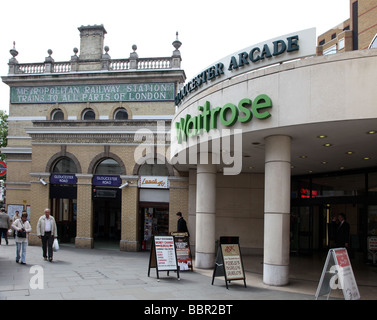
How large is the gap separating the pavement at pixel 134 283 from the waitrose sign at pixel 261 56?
591 cm

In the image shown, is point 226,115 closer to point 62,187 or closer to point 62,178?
point 62,178

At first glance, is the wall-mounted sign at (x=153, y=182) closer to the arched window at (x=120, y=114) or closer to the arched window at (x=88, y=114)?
the arched window at (x=120, y=114)

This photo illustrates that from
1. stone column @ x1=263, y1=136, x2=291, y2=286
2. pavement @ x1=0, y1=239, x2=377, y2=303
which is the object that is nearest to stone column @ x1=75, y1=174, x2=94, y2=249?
pavement @ x1=0, y1=239, x2=377, y2=303

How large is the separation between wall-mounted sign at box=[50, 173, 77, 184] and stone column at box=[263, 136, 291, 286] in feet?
41.7

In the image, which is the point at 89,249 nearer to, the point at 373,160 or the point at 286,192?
the point at 286,192

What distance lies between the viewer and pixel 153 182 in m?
19.5

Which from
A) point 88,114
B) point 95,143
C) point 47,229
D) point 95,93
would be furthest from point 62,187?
point 47,229

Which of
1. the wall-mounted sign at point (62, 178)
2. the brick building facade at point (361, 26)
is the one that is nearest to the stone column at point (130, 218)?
the wall-mounted sign at point (62, 178)

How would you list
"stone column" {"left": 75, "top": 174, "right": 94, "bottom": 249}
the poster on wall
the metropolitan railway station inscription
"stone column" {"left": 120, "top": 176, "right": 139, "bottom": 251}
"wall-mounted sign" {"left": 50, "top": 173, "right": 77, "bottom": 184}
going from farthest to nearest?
1. the metropolitan railway station inscription
2. "wall-mounted sign" {"left": 50, "top": 173, "right": 77, "bottom": 184}
3. "stone column" {"left": 75, "top": 174, "right": 94, "bottom": 249}
4. "stone column" {"left": 120, "top": 176, "right": 139, "bottom": 251}
5. the poster on wall

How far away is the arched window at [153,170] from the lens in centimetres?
1969

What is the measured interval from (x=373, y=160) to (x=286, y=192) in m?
4.85

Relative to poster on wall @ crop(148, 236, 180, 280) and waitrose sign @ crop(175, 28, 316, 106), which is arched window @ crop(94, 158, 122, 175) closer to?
waitrose sign @ crop(175, 28, 316, 106)

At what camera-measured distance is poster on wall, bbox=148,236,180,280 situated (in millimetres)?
11195
